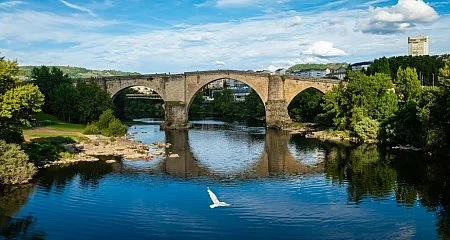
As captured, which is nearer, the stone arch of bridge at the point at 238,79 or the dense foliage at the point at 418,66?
the stone arch of bridge at the point at 238,79

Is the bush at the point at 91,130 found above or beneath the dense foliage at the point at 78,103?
beneath

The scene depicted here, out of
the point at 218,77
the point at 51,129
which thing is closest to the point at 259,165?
the point at 51,129

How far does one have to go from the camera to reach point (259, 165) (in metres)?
41.2

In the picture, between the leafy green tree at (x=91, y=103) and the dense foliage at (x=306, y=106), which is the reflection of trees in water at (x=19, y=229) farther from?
the dense foliage at (x=306, y=106)

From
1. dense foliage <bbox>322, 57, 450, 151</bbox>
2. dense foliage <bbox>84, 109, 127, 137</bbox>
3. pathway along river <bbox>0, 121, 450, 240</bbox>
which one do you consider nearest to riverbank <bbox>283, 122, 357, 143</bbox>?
dense foliage <bbox>322, 57, 450, 151</bbox>

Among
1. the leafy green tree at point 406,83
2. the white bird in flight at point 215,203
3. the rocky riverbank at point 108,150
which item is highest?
the leafy green tree at point 406,83

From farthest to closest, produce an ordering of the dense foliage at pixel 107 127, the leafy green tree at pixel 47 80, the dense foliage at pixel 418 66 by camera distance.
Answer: the dense foliage at pixel 418 66 → the leafy green tree at pixel 47 80 → the dense foliage at pixel 107 127

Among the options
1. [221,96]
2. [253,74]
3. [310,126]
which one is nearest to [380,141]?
[310,126]

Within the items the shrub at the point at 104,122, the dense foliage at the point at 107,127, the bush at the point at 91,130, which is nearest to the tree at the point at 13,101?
the bush at the point at 91,130

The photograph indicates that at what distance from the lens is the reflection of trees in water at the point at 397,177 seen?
28219 millimetres

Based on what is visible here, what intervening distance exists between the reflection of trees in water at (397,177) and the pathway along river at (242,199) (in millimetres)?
67

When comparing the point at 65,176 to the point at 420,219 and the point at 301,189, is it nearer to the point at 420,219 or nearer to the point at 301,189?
the point at 301,189

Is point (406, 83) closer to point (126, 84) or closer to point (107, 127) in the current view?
point (107, 127)

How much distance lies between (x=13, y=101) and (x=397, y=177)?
1000 inches
